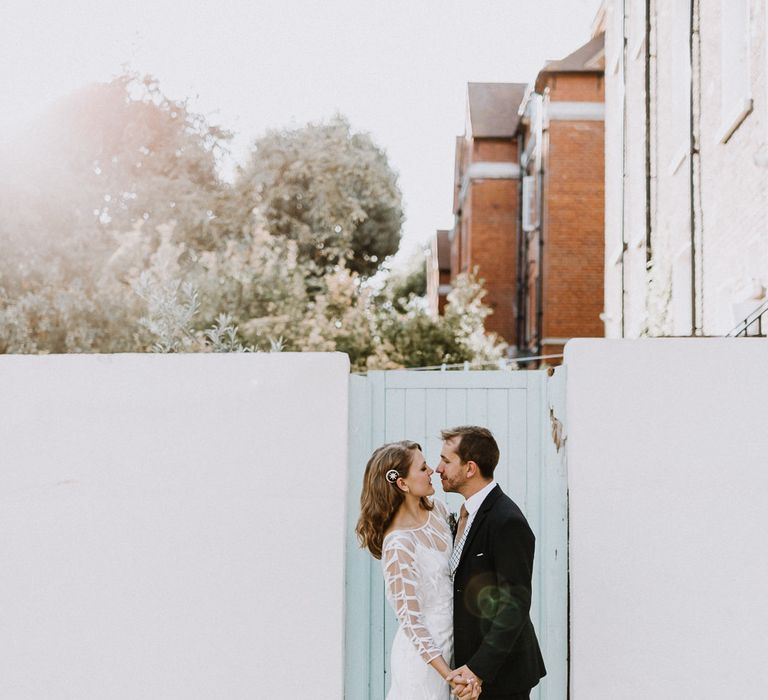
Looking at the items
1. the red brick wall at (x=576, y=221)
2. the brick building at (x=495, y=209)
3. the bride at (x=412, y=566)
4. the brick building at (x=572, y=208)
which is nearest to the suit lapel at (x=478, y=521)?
the bride at (x=412, y=566)

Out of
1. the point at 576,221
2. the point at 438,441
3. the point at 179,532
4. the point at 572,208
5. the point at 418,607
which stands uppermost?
the point at 572,208

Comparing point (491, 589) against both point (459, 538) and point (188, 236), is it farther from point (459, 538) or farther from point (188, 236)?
point (188, 236)

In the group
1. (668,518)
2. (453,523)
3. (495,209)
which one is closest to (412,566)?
(453,523)

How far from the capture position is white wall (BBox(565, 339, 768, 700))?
196 inches

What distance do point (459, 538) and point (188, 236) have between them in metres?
18.7

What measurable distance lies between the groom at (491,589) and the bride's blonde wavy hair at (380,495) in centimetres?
26

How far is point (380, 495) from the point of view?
4.44m

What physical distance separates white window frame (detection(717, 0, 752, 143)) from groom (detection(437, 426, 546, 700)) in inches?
255

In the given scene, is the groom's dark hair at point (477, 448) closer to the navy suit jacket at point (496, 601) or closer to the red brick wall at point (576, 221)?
the navy suit jacket at point (496, 601)

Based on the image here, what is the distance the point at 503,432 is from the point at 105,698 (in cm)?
252

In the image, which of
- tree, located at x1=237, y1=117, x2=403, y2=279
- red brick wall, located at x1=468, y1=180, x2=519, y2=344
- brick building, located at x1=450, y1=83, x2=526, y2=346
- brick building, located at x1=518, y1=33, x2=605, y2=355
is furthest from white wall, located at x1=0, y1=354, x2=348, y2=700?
red brick wall, located at x1=468, y1=180, x2=519, y2=344

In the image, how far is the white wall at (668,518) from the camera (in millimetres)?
4977

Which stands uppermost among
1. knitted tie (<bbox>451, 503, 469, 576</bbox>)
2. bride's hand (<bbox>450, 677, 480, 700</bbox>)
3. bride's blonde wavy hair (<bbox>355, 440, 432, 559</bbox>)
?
bride's blonde wavy hair (<bbox>355, 440, 432, 559</bbox>)

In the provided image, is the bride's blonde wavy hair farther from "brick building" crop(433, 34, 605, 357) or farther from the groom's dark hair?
"brick building" crop(433, 34, 605, 357)
